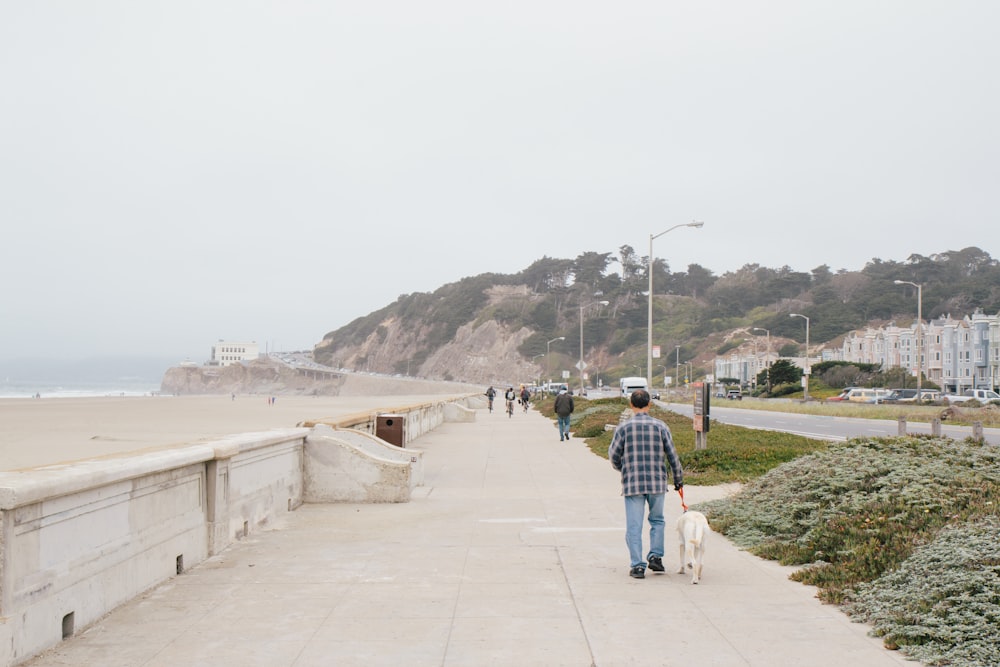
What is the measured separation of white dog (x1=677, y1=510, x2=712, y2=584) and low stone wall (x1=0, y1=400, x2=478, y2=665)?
4.25 meters

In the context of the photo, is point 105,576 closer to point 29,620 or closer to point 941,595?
point 29,620

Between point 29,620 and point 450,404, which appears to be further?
point 450,404

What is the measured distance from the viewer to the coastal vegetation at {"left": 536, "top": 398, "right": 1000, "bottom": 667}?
5613mm

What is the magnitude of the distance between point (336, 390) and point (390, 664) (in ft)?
586

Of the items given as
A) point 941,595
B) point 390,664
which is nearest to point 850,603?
point 941,595

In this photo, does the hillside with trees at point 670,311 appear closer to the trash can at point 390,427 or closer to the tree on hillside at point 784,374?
the tree on hillside at point 784,374

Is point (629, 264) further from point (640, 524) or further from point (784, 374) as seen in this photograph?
point (640, 524)

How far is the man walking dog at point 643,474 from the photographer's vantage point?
763cm

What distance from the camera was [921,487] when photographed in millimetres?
8484

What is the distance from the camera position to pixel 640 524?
7.67 m

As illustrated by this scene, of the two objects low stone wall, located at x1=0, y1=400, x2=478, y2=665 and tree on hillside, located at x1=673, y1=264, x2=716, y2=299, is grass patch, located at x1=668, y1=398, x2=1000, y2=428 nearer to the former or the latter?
low stone wall, located at x1=0, y1=400, x2=478, y2=665

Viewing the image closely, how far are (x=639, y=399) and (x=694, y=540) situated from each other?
127cm

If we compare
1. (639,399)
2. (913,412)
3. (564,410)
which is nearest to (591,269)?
(913,412)

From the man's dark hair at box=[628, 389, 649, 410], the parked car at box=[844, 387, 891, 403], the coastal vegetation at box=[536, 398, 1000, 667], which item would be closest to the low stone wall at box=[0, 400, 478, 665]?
the man's dark hair at box=[628, 389, 649, 410]
